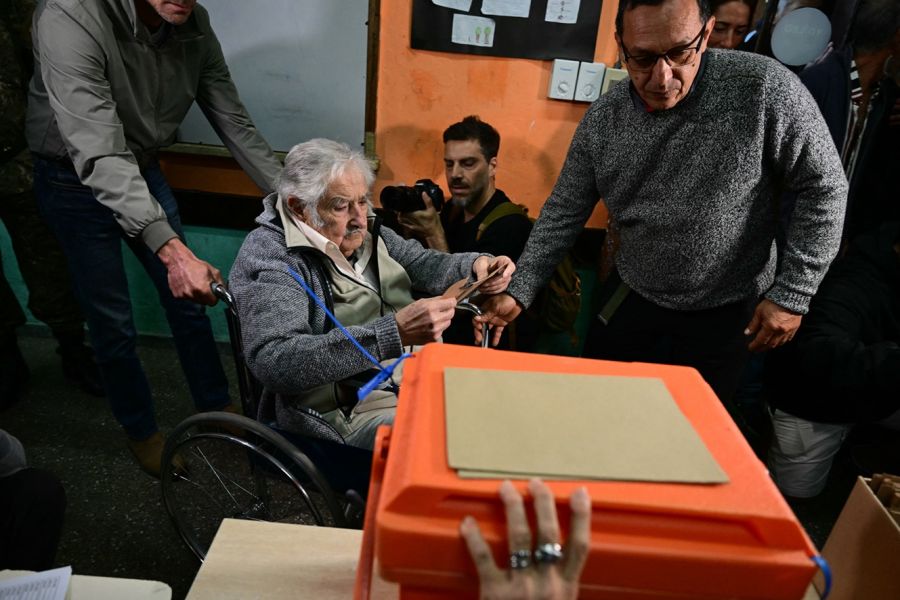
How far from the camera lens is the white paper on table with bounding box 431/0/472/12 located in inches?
→ 86.3

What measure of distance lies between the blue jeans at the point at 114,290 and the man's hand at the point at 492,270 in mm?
1061

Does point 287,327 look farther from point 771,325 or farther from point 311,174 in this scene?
point 771,325

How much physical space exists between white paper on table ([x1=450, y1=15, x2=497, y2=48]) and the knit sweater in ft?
3.09

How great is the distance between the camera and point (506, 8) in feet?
7.18

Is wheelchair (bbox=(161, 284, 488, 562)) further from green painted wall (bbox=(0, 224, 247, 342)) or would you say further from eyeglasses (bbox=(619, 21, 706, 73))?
green painted wall (bbox=(0, 224, 247, 342))

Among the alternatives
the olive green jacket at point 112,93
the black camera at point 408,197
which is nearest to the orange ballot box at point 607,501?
the olive green jacket at point 112,93

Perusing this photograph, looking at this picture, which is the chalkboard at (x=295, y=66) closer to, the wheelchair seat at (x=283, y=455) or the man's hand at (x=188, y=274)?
the man's hand at (x=188, y=274)

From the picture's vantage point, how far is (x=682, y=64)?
4.07 feet

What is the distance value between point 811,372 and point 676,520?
1599 millimetres

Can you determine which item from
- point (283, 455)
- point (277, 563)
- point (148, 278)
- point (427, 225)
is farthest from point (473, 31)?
point (277, 563)

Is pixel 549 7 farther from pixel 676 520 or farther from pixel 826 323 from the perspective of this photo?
pixel 676 520

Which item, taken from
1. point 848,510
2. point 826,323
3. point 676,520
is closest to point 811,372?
point 826,323

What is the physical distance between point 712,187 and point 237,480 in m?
1.87

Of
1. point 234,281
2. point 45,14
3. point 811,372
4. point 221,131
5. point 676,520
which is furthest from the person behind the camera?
point 221,131
